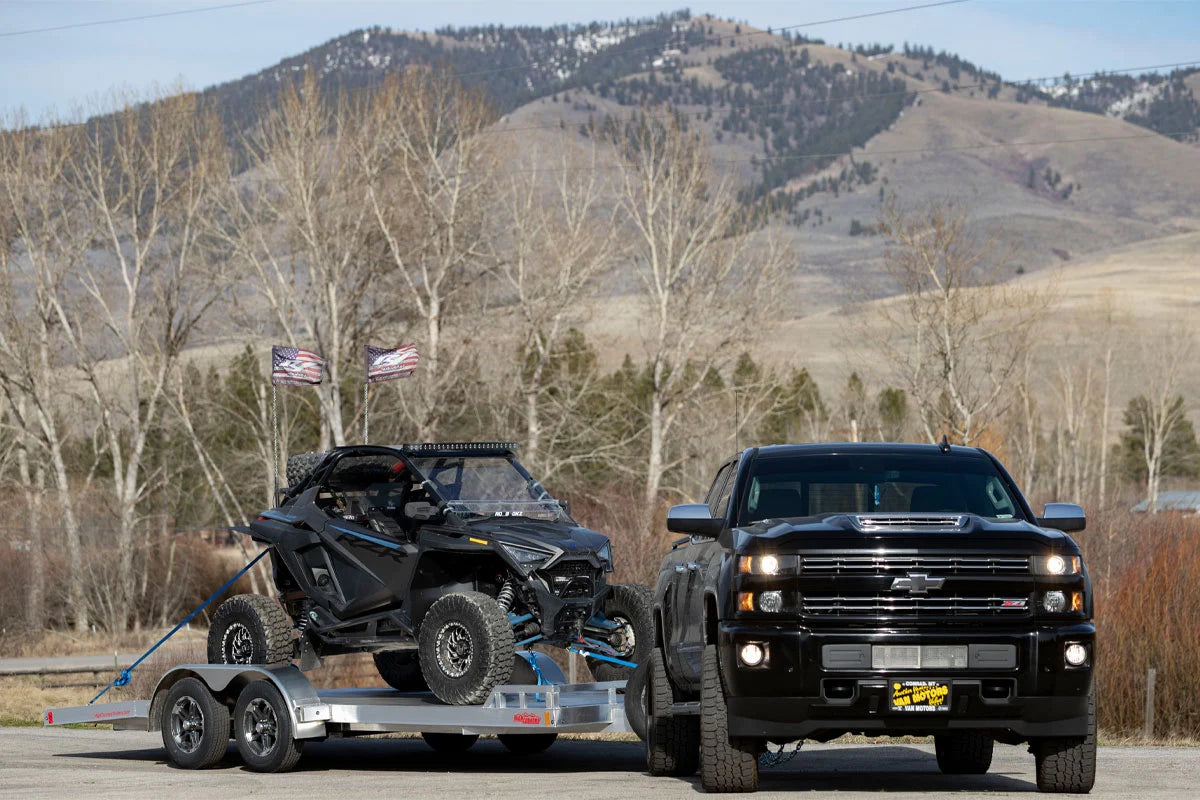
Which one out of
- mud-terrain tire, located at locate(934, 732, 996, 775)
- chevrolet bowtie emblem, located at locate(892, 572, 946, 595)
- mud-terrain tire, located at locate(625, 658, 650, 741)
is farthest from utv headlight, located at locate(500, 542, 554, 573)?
chevrolet bowtie emblem, located at locate(892, 572, 946, 595)

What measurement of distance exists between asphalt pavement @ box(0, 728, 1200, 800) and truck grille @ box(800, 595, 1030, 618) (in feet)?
4.66

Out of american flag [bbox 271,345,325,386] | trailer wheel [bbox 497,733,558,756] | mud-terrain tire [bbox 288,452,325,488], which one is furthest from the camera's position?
american flag [bbox 271,345,325,386]

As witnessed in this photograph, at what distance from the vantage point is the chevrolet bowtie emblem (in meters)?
9.50

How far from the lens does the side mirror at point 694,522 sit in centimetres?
1038

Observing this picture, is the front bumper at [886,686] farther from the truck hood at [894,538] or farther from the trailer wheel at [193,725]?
the trailer wheel at [193,725]

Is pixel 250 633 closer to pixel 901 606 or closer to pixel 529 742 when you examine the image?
pixel 529 742

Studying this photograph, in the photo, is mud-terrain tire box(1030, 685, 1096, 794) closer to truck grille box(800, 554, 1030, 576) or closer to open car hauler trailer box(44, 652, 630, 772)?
truck grille box(800, 554, 1030, 576)

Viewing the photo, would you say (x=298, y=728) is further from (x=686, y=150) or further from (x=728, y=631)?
(x=686, y=150)

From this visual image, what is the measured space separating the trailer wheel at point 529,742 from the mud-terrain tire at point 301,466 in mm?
3032

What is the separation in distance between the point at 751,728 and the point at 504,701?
3212 millimetres

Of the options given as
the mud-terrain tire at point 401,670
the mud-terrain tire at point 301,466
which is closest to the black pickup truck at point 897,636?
the mud-terrain tire at point 301,466

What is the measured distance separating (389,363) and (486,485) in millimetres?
5892

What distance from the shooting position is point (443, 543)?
13195mm

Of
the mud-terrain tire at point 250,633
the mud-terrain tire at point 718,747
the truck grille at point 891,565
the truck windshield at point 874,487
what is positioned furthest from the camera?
the mud-terrain tire at point 250,633
